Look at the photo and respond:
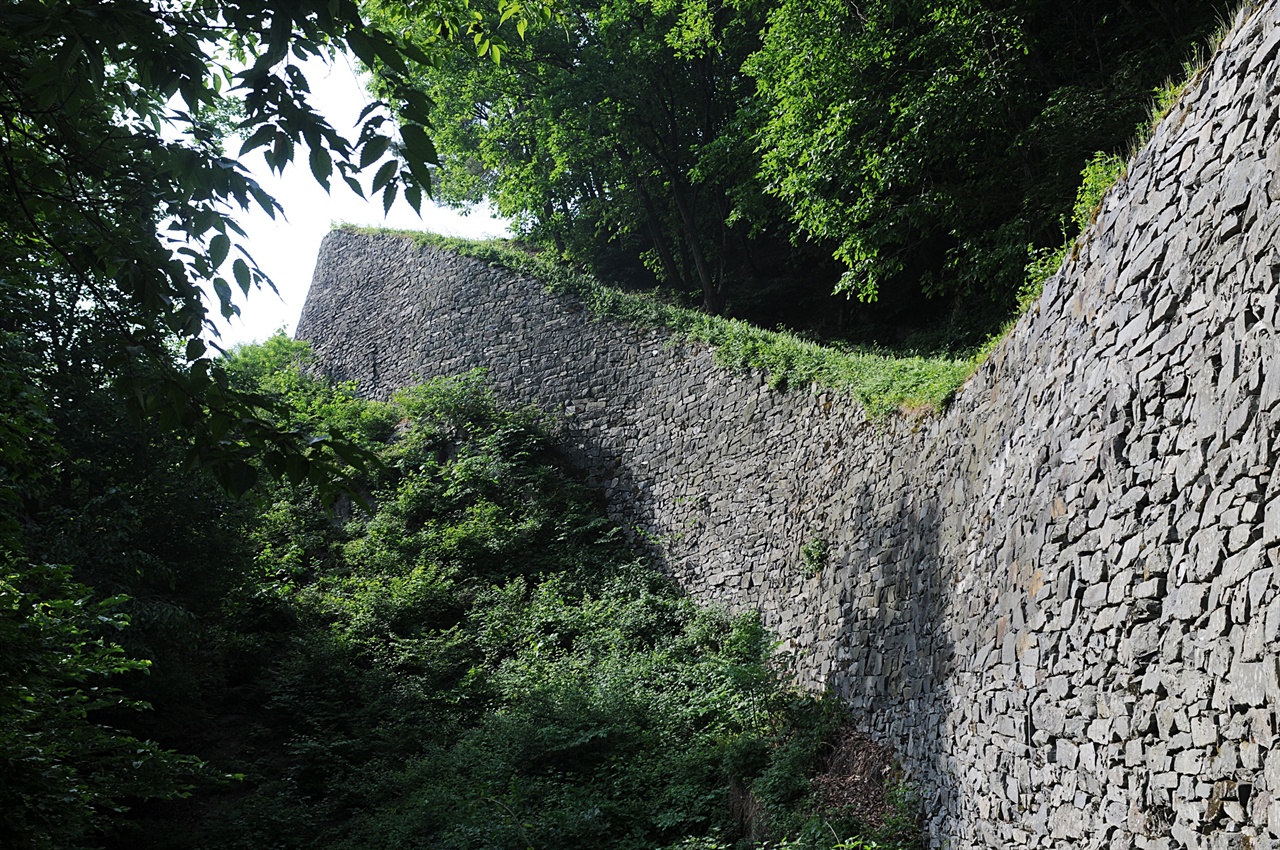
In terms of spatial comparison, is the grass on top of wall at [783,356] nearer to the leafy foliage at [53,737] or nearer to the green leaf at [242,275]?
the green leaf at [242,275]

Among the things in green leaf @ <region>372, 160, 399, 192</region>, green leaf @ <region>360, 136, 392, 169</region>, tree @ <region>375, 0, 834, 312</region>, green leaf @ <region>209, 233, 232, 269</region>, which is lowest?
green leaf @ <region>372, 160, 399, 192</region>

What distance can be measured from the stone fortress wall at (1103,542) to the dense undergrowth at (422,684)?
1097 mm

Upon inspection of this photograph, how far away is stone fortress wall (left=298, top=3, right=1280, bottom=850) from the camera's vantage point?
3439 mm

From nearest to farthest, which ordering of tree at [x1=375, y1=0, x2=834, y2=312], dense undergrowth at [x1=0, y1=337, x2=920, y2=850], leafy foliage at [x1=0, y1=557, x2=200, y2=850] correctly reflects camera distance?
leafy foliage at [x1=0, y1=557, x2=200, y2=850]
dense undergrowth at [x1=0, y1=337, x2=920, y2=850]
tree at [x1=375, y1=0, x2=834, y2=312]

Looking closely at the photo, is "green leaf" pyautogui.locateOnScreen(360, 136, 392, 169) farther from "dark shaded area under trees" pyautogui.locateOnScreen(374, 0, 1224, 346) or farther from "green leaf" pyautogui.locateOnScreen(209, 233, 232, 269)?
"dark shaded area under trees" pyautogui.locateOnScreen(374, 0, 1224, 346)

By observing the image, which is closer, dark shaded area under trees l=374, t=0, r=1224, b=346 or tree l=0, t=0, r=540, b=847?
tree l=0, t=0, r=540, b=847

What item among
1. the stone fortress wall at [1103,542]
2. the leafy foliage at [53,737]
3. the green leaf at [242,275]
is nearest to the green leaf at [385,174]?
the green leaf at [242,275]

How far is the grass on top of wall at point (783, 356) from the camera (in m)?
8.50

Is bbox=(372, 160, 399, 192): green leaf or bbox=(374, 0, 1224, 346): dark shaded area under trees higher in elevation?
bbox=(374, 0, 1224, 346): dark shaded area under trees

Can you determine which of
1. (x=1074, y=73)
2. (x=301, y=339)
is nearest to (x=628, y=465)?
(x=1074, y=73)

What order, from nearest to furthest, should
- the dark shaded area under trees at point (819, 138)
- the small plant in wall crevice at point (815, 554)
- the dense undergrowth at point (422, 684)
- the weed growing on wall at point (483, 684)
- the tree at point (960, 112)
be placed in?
1. the dense undergrowth at point (422, 684)
2. the weed growing on wall at point (483, 684)
3. the small plant in wall crevice at point (815, 554)
4. the tree at point (960, 112)
5. the dark shaded area under trees at point (819, 138)

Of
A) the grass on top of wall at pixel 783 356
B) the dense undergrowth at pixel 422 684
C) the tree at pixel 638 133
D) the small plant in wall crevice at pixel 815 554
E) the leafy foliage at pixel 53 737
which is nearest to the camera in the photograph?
the leafy foliage at pixel 53 737

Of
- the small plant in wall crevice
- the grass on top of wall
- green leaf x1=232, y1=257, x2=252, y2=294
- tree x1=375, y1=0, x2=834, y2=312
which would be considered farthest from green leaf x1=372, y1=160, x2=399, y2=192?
tree x1=375, y1=0, x2=834, y2=312

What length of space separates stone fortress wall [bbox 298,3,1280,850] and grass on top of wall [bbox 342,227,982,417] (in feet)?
1.00
